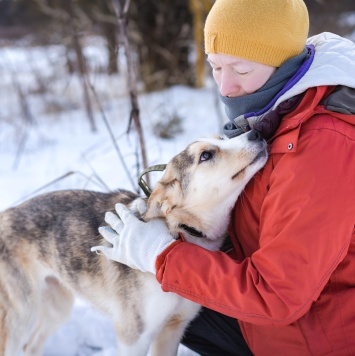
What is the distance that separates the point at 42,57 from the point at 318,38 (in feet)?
28.3

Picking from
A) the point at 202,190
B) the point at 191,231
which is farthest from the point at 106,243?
the point at 202,190

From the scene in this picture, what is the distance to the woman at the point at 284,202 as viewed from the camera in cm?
169

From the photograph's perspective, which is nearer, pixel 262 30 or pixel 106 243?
pixel 262 30

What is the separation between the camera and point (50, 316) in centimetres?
299

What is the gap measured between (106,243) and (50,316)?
0.83 m

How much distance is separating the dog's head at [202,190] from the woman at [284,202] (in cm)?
8

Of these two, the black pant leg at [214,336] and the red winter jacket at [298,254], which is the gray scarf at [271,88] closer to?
the red winter jacket at [298,254]

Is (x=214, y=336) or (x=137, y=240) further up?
(x=137, y=240)

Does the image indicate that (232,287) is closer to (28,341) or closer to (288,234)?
(288,234)

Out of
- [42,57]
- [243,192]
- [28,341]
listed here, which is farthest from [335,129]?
[42,57]

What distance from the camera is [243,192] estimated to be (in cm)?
215

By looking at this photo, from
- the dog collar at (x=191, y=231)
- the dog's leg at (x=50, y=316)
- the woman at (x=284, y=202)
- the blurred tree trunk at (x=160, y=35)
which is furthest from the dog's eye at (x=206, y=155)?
the blurred tree trunk at (x=160, y=35)

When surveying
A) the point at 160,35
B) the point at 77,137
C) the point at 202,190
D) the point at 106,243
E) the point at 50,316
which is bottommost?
the point at 77,137

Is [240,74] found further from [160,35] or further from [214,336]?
[160,35]
